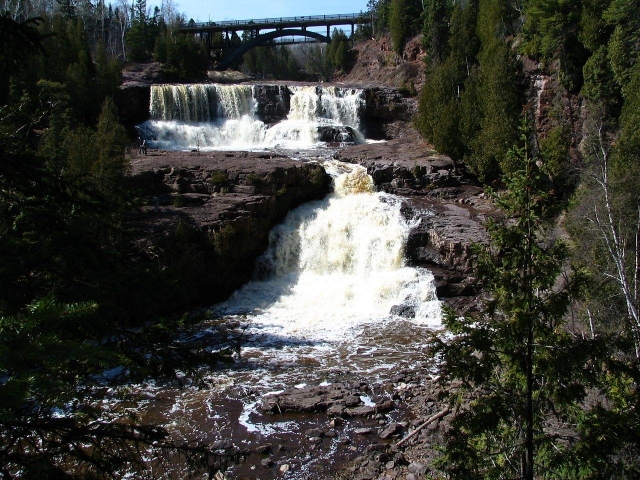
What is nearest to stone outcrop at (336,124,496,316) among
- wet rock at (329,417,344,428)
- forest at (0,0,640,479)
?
forest at (0,0,640,479)

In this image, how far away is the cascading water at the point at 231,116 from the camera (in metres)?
34.3

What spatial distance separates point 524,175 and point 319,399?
8.15 meters

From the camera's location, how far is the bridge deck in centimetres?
5497

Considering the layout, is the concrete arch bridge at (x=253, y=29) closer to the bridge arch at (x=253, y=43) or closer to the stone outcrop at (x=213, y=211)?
the bridge arch at (x=253, y=43)

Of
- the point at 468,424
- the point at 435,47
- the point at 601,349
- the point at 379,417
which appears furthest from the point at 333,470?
the point at 435,47

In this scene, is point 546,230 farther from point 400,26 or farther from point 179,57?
point 179,57

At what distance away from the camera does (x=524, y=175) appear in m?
6.09

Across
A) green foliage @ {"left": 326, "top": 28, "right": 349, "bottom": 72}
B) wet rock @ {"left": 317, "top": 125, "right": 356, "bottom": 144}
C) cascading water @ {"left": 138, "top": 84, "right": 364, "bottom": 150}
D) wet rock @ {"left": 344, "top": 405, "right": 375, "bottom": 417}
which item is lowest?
wet rock @ {"left": 344, "top": 405, "right": 375, "bottom": 417}

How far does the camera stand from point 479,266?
20.3 feet

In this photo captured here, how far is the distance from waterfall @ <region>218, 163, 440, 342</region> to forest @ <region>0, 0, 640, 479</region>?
461 cm

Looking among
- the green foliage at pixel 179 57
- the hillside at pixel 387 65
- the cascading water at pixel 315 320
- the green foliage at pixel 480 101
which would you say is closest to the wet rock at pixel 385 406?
the cascading water at pixel 315 320

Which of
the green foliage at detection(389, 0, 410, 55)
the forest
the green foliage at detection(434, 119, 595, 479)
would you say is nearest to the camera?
the forest

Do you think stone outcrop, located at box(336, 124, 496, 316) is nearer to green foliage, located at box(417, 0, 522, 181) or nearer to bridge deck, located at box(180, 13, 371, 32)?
green foliage, located at box(417, 0, 522, 181)

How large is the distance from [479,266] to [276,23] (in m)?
55.3
